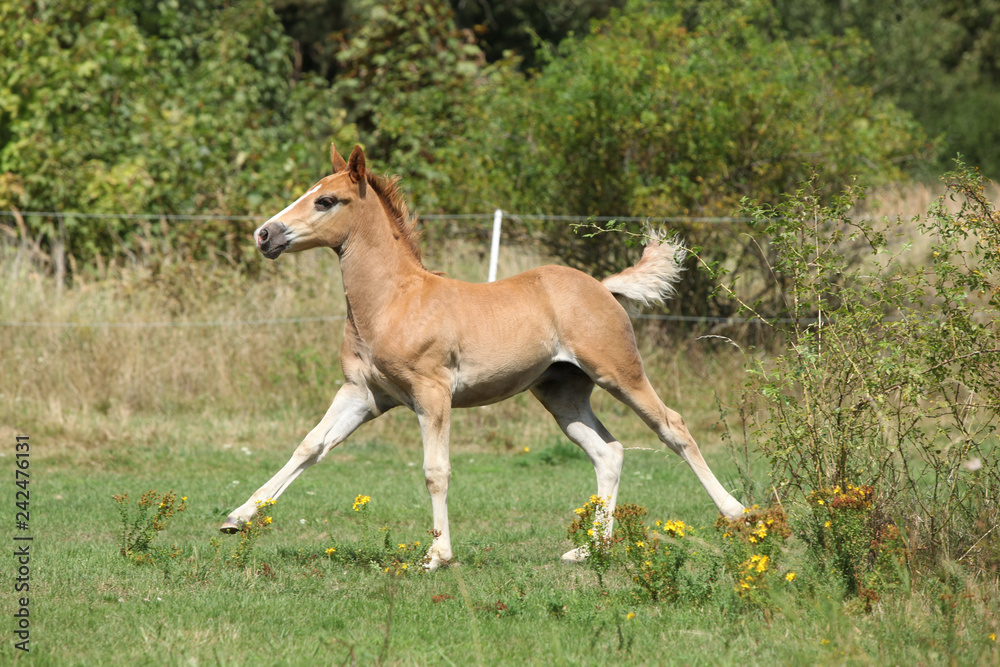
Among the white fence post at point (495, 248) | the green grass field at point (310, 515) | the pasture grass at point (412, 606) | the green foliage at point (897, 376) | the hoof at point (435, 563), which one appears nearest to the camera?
the pasture grass at point (412, 606)

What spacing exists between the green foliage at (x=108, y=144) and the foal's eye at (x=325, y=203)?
6627 mm

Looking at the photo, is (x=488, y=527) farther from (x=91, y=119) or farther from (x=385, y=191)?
(x=91, y=119)

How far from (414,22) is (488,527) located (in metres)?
10.3

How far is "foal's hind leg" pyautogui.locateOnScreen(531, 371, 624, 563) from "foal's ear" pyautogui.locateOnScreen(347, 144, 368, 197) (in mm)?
1723

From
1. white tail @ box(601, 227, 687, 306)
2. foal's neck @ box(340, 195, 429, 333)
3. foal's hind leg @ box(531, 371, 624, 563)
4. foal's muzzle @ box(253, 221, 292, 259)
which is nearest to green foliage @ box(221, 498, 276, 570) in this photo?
foal's neck @ box(340, 195, 429, 333)

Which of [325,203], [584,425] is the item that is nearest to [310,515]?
[584,425]

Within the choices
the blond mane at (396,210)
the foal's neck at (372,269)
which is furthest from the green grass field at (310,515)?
the blond mane at (396,210)

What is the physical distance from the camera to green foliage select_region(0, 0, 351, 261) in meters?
12.7

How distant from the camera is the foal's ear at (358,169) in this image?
20.2 feet

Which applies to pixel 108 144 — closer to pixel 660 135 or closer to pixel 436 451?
pixel 660 135

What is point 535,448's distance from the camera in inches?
405

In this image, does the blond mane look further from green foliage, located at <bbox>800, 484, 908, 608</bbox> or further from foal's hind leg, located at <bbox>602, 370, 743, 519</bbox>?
green foliage, located at <bbox>800, 484, 908, 608</bbox>

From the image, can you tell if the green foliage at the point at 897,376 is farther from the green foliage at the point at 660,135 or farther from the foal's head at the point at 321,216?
the green foliage at the point at 660,135

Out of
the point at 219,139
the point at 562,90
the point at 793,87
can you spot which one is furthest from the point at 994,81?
the point at 219,139
